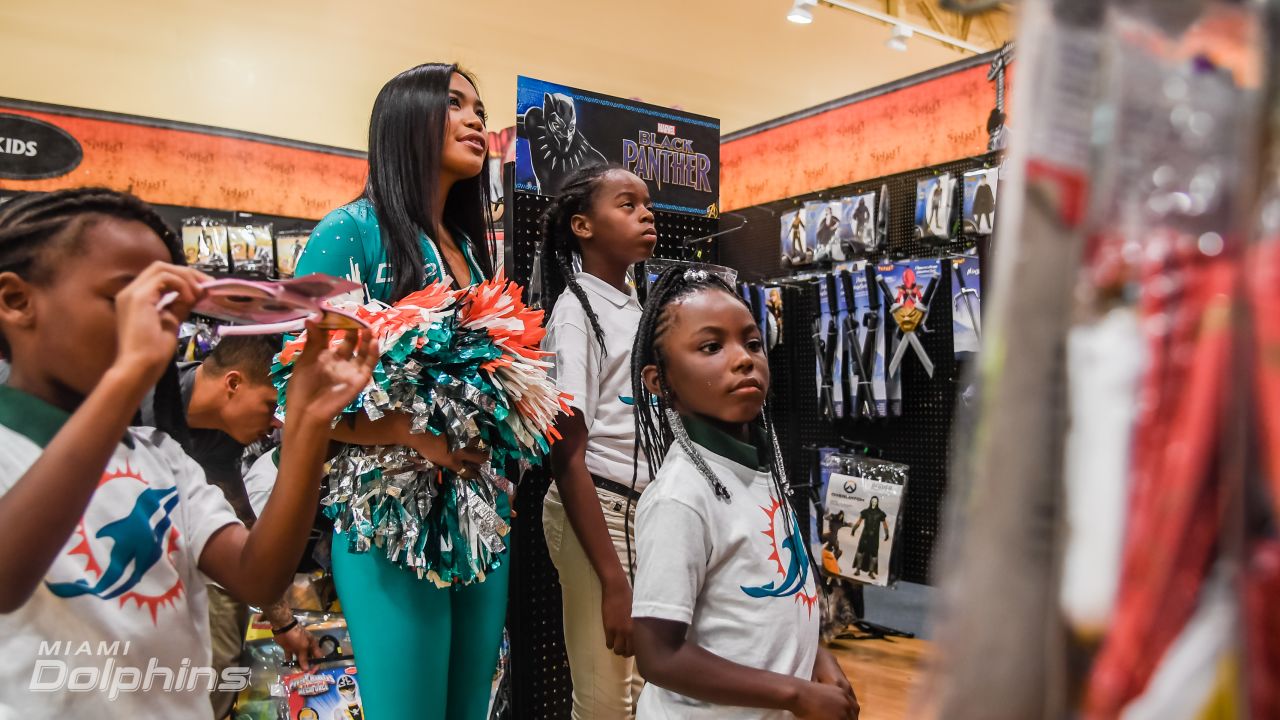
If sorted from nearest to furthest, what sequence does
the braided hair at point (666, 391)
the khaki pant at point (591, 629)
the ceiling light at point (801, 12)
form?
the braided hair at point (666, 391) → the khaki pant at point (591, 629) → the ceiling light at point (801, 12)

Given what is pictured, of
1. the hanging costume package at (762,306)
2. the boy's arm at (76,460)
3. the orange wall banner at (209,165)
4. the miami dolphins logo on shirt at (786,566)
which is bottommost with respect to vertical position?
the miami dolphins logo on shirt at (786,566)

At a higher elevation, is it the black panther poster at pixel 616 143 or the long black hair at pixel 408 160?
the black panther poster at pixel 616 143

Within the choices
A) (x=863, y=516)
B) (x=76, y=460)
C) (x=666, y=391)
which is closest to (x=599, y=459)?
(x=666, y=391)

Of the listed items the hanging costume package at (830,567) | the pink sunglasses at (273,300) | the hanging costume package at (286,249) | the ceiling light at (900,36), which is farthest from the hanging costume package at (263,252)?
the ceiling light at (900,36)

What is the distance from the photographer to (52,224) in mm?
875

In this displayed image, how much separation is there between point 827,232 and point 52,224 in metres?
4.71

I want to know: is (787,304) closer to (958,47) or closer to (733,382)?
(958,47)

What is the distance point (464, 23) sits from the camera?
23.6 ft

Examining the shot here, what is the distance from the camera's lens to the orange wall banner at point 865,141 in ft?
21.8

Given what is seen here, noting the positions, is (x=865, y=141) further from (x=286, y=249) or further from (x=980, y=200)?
(x=286, y=249)

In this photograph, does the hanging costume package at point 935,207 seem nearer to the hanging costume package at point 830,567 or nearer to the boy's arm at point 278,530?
the hanging costume package at point 830,567

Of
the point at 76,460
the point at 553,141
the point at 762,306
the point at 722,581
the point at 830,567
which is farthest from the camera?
the point at 762,306

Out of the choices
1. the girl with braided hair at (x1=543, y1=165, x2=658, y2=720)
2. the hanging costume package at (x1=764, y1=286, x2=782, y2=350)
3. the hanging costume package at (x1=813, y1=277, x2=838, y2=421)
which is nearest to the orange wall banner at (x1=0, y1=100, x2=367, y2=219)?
the hanging costume package at (x1=764, y1=286, x2=782, y2=350)

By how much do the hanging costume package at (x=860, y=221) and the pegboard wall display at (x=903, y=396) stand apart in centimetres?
16
